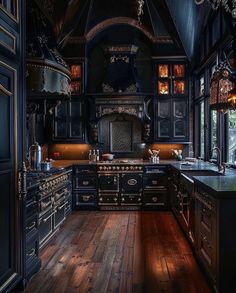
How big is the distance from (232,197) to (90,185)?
4.14 m

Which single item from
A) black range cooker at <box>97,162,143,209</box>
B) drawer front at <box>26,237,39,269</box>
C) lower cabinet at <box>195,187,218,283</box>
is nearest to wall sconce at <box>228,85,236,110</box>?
lower cabinet at <box>195,187,218,283</box>

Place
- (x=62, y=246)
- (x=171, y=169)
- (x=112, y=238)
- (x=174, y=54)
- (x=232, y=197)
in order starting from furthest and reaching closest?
(x=174, y=54) < (x=171, y=169) < (x=112, y=238) < (x=62, y=246) < (x=232, y=197)

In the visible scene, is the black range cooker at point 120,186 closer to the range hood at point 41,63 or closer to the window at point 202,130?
the window at point 202,130

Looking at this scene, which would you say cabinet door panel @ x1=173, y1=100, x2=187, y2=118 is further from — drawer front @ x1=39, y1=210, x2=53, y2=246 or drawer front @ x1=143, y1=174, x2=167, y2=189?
drawer front @ x1=39, y1=210, x2=53, y2=246

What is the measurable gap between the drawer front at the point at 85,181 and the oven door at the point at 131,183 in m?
0.59

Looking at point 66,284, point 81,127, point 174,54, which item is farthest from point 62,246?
point 174,54

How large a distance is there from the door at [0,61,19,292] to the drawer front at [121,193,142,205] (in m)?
3.71

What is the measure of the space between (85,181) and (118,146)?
1.26 m

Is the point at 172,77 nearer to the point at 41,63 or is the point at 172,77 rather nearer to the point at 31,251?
the point at 41,63

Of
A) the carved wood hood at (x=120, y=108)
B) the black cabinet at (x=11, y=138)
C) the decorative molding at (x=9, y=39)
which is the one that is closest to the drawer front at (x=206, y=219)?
the black cabinet at (x=11, y=138)

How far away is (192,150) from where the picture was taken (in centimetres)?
709

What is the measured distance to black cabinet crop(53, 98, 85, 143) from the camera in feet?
22.8

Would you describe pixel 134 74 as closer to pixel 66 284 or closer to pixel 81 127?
pixel 81 127

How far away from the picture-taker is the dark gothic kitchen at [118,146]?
113 inches
